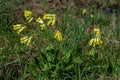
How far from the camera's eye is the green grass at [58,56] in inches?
129

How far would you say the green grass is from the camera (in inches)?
129

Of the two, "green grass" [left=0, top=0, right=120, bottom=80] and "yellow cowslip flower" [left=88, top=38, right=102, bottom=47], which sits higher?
"yellow cowslip flower" [left=88, top=38, right=102, bottom=47]

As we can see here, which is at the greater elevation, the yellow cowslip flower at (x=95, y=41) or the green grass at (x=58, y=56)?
the yellow cowslip flower at (x=95, y=41)

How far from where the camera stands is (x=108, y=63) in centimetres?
345

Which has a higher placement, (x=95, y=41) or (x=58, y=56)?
(x=95, y=41)

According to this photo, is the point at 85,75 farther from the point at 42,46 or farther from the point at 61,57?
the point at 42,46

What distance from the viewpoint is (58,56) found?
11.2 ft

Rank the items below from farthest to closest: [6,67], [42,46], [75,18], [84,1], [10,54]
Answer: [84,1]
[75,18]
[42,46]
[10,54]
[6,67]

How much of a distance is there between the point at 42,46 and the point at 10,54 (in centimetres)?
39

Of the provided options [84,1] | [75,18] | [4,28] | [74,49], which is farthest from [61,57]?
[84,1]

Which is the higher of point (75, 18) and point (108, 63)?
point (75, 18)

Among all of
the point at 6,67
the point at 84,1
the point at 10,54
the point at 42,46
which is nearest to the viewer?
the point at 6,67

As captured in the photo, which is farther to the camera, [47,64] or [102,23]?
[102,23]

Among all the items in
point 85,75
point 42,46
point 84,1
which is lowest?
point 85,75
